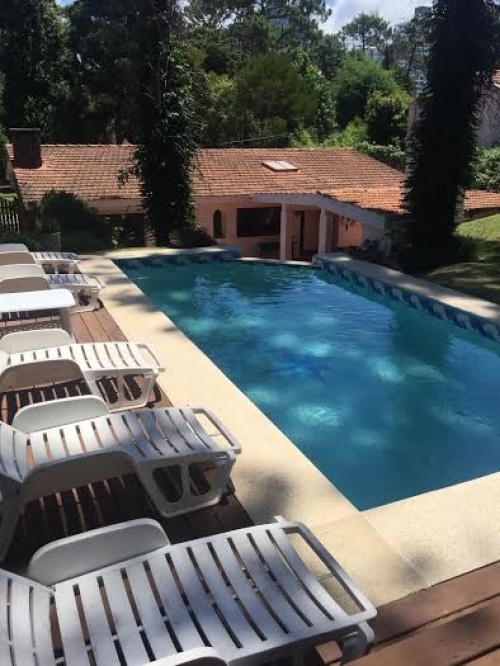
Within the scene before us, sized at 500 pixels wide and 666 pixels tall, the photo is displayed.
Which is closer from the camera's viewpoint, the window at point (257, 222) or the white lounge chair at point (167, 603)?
the white lounge chair at point (167, 603)

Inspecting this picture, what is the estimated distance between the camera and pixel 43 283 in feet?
25.4

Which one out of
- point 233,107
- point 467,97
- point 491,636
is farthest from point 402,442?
point 233,107

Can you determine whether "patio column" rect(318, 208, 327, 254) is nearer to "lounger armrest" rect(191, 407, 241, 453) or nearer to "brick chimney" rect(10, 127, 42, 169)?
"brick chimney" rect(10, 127, 42, 169)

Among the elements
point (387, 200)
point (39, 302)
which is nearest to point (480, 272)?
point (387, 200)

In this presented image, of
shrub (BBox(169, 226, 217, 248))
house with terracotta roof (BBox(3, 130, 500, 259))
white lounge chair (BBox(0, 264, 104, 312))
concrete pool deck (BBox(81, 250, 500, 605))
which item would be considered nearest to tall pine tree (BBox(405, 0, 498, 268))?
house with terracotta roof (BBox(3, 130, 500, 259))

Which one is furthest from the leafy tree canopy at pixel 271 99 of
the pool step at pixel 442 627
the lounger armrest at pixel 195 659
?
the lounger armrest at pixel 195 659

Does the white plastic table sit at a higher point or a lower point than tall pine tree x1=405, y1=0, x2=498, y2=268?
lower

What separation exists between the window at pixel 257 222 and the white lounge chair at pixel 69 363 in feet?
58.0

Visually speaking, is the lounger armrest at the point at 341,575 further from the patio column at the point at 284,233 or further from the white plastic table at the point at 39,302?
the patio column at the point at 284,233

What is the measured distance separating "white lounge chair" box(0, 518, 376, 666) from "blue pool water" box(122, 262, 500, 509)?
2.74 metres

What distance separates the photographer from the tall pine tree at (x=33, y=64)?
3447 cm

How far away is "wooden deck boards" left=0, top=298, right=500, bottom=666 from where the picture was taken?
2.29 metres

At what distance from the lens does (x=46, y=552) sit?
9.22 ft

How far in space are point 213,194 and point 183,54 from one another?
5773 mm
